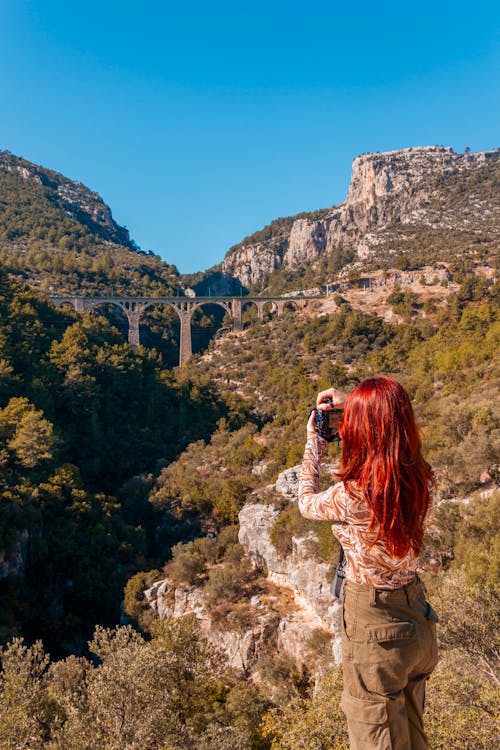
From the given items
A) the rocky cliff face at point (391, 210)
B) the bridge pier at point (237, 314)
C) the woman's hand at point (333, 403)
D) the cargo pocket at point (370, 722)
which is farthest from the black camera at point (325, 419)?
the rocky cliff face at point (391, 210)

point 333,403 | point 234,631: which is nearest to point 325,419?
point 333,403

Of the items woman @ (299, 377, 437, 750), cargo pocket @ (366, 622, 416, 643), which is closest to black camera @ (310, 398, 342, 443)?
woman @ (299, 377, 437, 750)

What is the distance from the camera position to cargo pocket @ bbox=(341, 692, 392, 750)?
149cm

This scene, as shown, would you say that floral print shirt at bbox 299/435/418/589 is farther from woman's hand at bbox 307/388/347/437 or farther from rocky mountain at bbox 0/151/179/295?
rocky mountain at bbox 0/151/179/295

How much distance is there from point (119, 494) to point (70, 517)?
160 inches

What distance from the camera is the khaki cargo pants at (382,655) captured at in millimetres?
1456

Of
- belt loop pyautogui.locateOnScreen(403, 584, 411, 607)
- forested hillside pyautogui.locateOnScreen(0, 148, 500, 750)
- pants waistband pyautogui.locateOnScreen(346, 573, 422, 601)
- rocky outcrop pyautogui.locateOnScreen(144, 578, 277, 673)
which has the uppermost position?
pants waistband pyautogui.locateOnScreen(346, 573, 422, 601)

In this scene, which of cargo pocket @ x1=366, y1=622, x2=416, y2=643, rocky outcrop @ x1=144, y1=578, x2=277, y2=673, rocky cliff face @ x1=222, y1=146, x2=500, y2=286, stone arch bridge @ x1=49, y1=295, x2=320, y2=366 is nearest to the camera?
cargo pocket @ x1=366, y1=622, x2=416, y2=643

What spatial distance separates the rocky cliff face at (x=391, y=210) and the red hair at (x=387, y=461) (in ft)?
166

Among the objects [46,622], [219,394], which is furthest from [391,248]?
[46,622]

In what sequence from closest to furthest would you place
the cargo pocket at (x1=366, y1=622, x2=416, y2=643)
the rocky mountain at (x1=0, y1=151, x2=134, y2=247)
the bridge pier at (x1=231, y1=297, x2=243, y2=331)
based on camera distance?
the cargo pocket at (x1=366, y1=622, x2=416, y2=643) → the bridge pier at (x1=231, y1=297, x2=243, y2=331) → the rocky mountain at (x1=0, y1=151, x2=134, y2=247)

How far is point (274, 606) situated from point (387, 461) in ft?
41.7

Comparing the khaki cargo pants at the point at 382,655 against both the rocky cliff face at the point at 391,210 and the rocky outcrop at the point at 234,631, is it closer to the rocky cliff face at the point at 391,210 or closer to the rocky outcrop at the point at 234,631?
the rocky outcrop at the point at 234,631

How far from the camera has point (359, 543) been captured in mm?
1511
